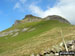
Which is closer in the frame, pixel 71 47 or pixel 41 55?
pixel 71 47

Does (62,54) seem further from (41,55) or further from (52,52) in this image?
(41,55)

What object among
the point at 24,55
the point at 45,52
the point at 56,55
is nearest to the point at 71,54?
the point at 56,55

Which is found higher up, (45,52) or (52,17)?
(52,17)

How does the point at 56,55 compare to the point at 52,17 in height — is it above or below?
below

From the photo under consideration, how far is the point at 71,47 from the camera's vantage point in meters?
31.6

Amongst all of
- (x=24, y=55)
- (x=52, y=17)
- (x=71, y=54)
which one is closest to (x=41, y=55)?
(x=71, y=54)

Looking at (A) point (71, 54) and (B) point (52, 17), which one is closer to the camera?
(A) point (71, 54)

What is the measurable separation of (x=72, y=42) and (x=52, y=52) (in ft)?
14.7

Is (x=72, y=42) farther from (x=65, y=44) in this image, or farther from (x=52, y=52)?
(x=52, y=52)

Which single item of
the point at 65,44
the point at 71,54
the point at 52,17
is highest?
the point at 52,17

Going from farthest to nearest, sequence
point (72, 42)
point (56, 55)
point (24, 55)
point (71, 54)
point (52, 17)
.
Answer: point (52, 17), point (24, 55), point (72, 42), point (56, 55), point (71, 54)

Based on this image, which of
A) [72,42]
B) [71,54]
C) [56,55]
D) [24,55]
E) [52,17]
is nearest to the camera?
[71,54]

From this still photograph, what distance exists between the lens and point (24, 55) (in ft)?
152

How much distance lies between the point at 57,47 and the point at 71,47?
2.69 meters
